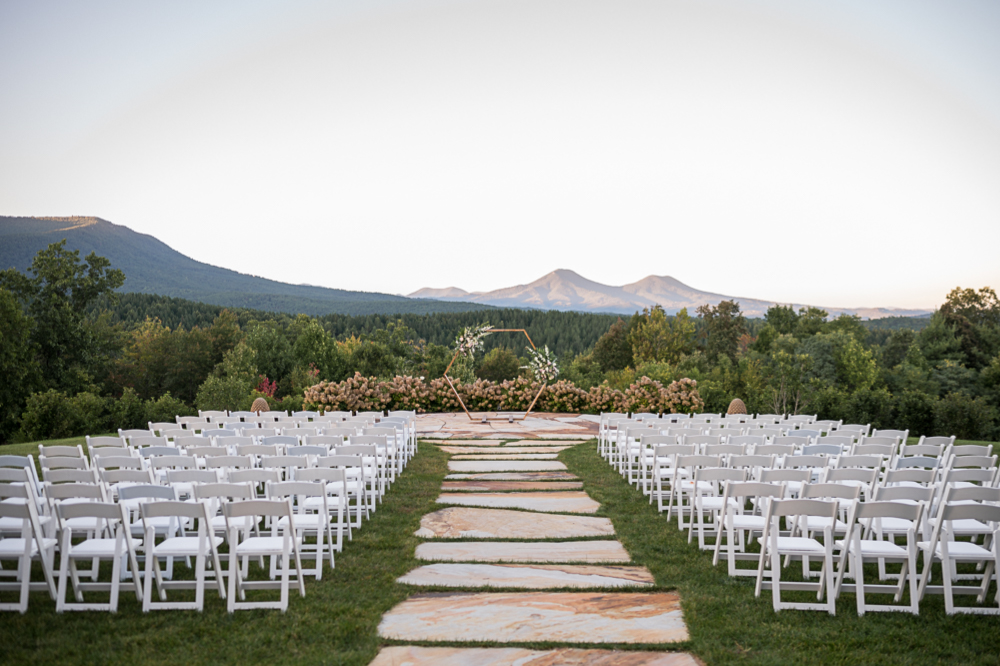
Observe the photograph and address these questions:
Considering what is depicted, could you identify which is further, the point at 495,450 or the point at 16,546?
the point at 495,450

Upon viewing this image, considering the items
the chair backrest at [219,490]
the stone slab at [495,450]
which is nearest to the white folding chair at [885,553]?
the chair backrest at [219,490]

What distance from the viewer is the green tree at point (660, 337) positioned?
50781 millimetres

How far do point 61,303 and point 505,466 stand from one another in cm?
3315

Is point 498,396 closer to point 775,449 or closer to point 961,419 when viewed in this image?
point 961,419

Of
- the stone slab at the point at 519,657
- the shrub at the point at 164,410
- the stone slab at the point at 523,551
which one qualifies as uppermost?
the stone slab at the point at 519,657

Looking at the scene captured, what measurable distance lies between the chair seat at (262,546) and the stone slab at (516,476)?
15.8 feet

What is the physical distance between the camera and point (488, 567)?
5.22m

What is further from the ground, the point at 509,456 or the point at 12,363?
the point at 12,363

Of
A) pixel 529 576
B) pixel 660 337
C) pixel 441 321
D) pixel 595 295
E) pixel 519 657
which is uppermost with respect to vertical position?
pixel 595 295

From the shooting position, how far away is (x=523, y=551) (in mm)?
5715

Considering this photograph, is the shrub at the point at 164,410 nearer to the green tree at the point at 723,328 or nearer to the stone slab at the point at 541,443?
the stone slab at the point at 541,443

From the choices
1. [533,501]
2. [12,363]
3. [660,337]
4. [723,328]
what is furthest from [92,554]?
[723,328]

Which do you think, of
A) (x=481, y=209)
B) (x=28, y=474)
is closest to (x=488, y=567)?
(x=28, y=474)

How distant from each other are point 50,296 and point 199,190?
972cm
